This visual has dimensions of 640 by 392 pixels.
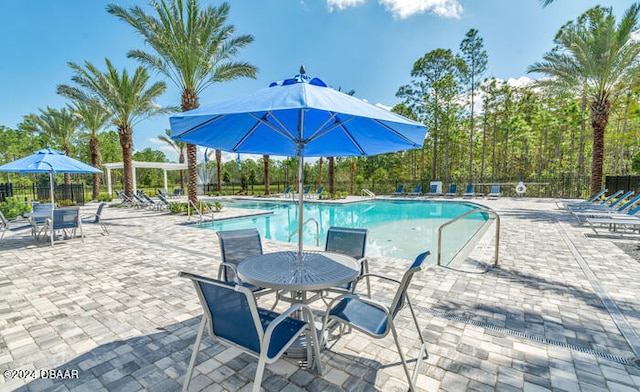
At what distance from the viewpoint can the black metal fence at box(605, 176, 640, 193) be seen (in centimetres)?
1254

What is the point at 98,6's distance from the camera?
32.2 feet

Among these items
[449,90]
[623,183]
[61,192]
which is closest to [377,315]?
[623,183]

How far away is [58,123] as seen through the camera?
63.9 feet

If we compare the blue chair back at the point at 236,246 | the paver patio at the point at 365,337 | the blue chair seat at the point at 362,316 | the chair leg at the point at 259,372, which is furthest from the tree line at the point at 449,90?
the chair leg at the point at 259,372

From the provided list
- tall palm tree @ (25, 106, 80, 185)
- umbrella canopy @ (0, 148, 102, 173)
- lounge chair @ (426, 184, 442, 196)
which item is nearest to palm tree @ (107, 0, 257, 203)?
umbrella canopy @ (0, 148, 102, 173)

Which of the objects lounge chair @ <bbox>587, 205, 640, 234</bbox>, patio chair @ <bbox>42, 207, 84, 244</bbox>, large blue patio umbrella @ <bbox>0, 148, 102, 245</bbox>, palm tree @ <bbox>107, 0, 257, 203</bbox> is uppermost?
palm tree @ <bbox>107, 0, 257, 203</bbox>

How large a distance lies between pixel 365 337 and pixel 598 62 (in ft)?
51.6

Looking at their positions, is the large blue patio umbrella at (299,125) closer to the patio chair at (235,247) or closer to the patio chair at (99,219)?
the patio chair at (235,247)

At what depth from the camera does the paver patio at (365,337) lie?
6.82ft

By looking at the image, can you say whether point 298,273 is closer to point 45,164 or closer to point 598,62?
point 45,164

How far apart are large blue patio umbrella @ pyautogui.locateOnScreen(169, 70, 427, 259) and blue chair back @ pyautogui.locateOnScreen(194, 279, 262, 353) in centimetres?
106

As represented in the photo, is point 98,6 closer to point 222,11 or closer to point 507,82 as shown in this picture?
point 222,11

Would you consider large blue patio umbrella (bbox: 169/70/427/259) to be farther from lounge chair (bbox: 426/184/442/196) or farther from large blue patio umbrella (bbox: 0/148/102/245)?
lounge chair (bbox: 426/184/442/196)

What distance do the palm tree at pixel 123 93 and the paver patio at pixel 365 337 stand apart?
482 inches
